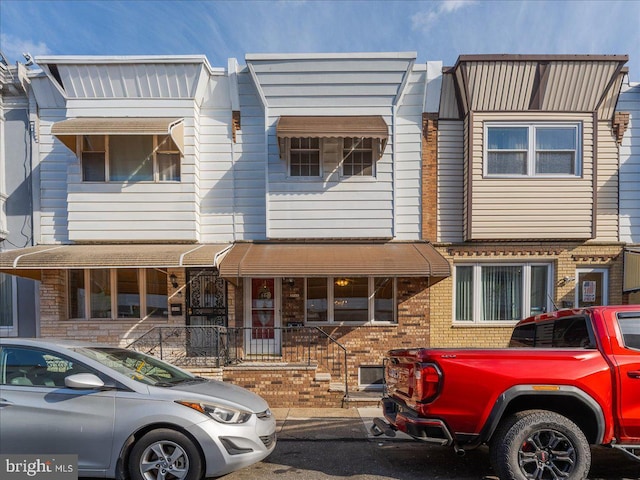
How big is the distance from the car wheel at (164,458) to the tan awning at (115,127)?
5.73 metres

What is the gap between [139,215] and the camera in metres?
8.31

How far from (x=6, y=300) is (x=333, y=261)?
23.8 feet

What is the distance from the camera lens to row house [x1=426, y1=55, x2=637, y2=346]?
27.4 feet

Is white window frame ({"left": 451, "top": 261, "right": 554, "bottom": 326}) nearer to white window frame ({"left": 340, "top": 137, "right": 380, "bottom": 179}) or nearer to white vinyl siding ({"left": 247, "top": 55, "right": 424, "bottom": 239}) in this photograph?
white vinyl siding ({"left": 247, "top": 55, "right": 424, "bottom": 239})

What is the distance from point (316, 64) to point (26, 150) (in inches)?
259

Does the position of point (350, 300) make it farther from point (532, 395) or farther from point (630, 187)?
point (630, 187)

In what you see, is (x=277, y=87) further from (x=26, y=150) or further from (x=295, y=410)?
(x=295, y=410)

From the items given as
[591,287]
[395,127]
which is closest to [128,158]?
[395,127]

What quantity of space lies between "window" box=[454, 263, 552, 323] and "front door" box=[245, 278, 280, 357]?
3.94 m

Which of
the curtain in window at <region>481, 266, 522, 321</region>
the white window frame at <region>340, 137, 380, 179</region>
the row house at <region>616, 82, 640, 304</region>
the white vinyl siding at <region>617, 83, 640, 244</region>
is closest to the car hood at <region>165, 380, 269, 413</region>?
the white window frame at <region>340, 137, 380, 179</region>

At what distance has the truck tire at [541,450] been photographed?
3828 millimetres

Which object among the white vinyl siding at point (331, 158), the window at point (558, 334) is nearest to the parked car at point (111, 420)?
the window at point (558, 334)

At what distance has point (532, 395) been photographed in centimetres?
401

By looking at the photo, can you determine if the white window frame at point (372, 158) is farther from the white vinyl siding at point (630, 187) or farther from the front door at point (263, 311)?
the white vinyl siding at point (630, 187)
